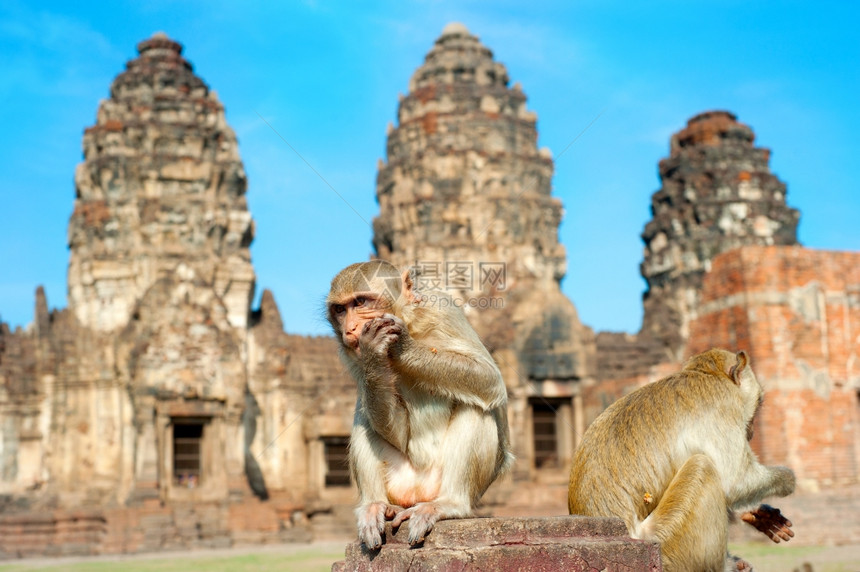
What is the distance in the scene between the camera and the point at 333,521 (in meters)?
22.2

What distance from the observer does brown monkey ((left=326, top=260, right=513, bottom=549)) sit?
4.21 metres

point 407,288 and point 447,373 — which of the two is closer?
point 447,373

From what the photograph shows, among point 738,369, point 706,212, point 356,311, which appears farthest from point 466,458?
point 706,212

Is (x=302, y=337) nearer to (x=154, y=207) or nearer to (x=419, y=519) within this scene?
(x=154, y=207)

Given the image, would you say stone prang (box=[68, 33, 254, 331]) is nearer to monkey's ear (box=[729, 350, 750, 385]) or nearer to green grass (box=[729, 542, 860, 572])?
green grass (box=[729, 542, 860, 572])

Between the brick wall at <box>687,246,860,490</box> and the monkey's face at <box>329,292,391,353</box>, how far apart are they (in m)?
9.39

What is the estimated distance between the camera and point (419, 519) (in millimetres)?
3982

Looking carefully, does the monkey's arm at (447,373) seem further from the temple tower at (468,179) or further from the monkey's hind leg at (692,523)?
the temple tower at (468,179)

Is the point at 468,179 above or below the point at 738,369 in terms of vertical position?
above

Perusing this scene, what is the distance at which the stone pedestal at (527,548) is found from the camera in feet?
12.2

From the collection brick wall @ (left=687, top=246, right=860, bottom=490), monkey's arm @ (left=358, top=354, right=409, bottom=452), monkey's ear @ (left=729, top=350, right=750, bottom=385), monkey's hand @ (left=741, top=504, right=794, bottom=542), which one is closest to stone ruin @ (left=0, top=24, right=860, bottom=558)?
brick wall @ (left=687, top=246, right=860, bottom=490)

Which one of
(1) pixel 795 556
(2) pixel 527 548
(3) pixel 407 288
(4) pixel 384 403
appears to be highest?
(3) pixel 407 288

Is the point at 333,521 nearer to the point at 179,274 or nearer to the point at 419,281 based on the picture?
the point at 179,274

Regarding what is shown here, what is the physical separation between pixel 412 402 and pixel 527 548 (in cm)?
93
